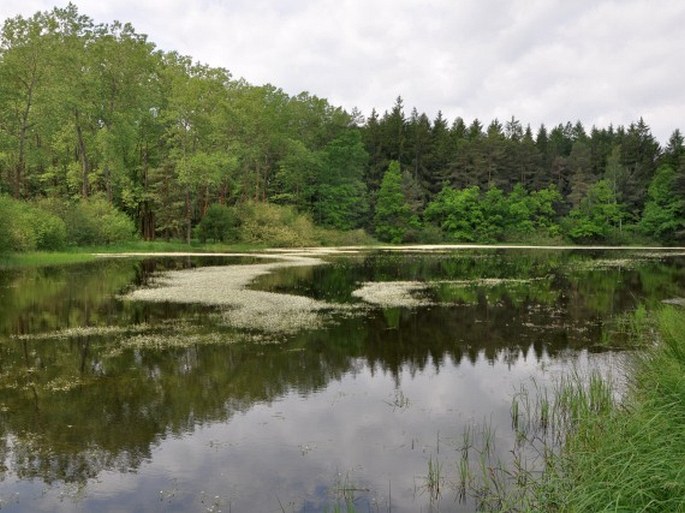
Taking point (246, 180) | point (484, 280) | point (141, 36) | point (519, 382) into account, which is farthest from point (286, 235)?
point (519, 382)

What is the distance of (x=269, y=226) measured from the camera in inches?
2410

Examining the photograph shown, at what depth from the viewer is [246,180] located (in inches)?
2776

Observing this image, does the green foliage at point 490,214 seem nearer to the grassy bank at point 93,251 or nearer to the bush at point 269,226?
the bush at point 269,226

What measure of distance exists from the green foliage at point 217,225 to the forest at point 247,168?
179 millimetres

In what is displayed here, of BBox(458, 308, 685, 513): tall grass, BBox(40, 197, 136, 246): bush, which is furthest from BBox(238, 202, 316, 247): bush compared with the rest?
BBox(458, 308, 685, 513): tall grass

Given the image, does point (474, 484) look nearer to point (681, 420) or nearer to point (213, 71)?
point (681, 420)

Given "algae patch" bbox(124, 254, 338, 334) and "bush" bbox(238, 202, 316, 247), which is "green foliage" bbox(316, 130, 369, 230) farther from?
"algae patch" bbox(124, 254, 338, 334)

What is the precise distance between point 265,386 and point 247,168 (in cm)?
6110

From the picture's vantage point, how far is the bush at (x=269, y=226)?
60.0 meters

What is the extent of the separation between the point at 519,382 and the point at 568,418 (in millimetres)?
2610

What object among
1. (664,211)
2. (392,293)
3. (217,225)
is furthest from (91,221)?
(664,211)

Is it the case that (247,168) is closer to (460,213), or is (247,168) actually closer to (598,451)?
(460,213)

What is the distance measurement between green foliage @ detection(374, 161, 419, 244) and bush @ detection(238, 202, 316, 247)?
55.1ft

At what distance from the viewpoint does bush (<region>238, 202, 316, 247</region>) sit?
59969 millimetres
